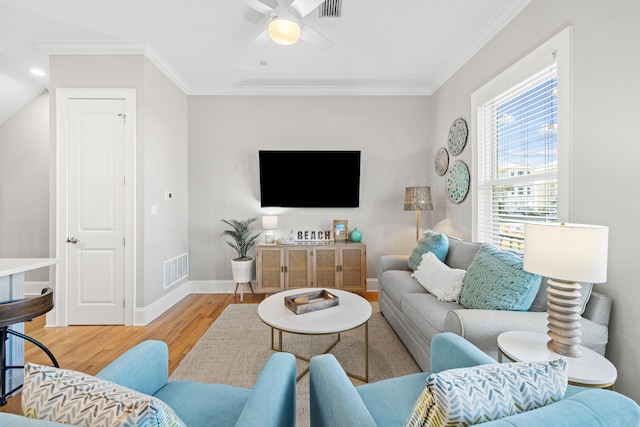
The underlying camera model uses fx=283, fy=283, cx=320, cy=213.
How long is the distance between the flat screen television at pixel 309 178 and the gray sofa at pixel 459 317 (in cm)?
148

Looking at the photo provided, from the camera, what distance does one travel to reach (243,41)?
2957 mm

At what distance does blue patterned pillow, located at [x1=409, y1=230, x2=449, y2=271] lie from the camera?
2814 millimetres

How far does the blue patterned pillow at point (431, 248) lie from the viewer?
281cm

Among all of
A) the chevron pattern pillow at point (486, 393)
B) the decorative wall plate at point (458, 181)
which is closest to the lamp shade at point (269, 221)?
the decorative wall plate at point (458, 181)

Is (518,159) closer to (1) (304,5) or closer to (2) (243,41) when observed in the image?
(1) (304,5)

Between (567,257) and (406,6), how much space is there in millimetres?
2310

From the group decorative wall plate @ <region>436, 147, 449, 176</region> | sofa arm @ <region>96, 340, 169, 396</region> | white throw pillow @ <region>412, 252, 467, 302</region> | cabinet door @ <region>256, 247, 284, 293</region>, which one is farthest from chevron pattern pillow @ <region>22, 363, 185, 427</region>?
decorative wall plate @ <region>436, 147, 449, 176</region>

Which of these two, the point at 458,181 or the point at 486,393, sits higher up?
the point at 458,181

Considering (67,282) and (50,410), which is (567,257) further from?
(67,282)

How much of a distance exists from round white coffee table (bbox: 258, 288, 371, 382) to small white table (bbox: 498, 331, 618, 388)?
2.71 ft

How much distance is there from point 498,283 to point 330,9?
2511 millimetres

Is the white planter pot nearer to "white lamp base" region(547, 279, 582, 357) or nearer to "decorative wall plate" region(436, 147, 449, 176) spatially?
"decorative wall plate" region(436, 147, 449, 176)

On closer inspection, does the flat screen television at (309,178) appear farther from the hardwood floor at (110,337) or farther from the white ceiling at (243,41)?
the hardwood floor at (110,337)

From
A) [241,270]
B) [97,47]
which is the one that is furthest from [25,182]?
[241,270]
